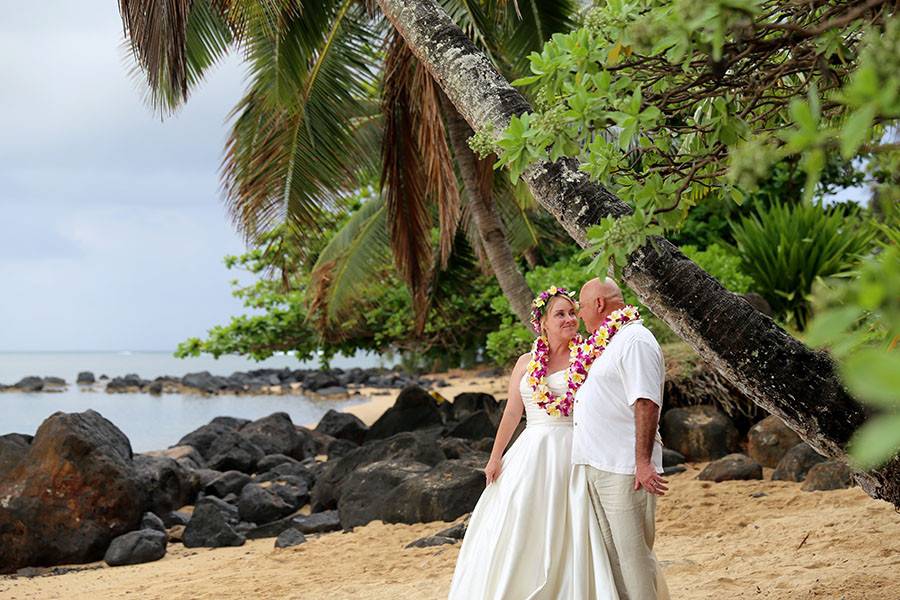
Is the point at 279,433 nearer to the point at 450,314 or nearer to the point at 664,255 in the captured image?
the point at 450,314

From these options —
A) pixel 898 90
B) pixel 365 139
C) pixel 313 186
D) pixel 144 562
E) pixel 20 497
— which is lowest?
pixel 144 562

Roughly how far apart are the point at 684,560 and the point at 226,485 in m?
7.69

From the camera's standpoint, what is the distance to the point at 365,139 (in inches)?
666

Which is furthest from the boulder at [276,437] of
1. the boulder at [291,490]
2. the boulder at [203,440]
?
the boulder at [291,490]

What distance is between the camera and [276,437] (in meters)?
16.3

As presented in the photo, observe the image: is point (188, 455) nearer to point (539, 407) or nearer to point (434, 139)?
point (434, 139)

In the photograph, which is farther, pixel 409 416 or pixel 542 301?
pixel 409 416

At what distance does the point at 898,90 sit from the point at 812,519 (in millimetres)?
6551

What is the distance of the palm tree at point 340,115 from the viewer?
11.6 m

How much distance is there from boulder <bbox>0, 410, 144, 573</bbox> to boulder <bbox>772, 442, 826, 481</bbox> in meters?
6.49

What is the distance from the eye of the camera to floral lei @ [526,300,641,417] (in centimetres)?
525

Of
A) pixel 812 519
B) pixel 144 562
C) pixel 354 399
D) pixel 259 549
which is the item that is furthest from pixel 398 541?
pixel 354 399

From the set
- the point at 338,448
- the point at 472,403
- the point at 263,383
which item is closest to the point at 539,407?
the point at 338,448

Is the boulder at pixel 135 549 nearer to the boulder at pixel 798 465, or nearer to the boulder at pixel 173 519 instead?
the boulder at pixel 173 519
